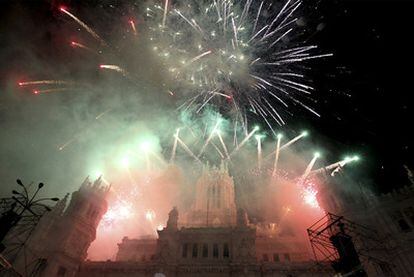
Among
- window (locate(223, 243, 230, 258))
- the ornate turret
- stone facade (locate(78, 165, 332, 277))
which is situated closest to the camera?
stone facade (locate(78, 165, 332, 277))

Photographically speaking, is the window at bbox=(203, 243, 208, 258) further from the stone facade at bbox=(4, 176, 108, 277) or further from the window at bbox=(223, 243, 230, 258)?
the stone facade at bbox=(4, 176, 108, 277)

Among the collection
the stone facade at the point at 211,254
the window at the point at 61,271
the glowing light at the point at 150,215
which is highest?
the glowing light at the point at 150,215

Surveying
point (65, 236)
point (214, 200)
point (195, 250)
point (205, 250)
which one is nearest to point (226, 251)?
point (205, 250)

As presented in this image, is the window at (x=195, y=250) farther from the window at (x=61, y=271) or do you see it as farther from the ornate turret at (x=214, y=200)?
the window at (x=61, y=271)

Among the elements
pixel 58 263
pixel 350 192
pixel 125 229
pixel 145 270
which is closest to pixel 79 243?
pixel 58 263

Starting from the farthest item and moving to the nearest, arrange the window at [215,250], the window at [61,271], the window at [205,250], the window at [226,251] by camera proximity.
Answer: the window at [205,250] → the window at [215,250] → the window at [226,251] → the window at [61,271]

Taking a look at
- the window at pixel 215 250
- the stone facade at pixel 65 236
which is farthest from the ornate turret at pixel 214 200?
the stone facade at pixel 65 236

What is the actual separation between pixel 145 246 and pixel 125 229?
16618 millimetres

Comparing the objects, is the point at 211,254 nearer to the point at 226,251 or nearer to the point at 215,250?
the point at 215,250

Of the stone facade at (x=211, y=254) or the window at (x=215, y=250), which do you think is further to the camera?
the window at (x=215, y=250)

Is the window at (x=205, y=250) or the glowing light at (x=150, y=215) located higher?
the glowing light at (x=150, y=215)

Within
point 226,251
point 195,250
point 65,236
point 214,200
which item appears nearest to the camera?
point 65,236

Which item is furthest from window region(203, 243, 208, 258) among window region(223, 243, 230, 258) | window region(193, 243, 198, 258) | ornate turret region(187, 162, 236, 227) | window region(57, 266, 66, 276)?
window region(57, 266, 66, 276)

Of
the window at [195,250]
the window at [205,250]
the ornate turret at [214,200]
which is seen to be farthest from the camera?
the ornate turret at [214,200]
